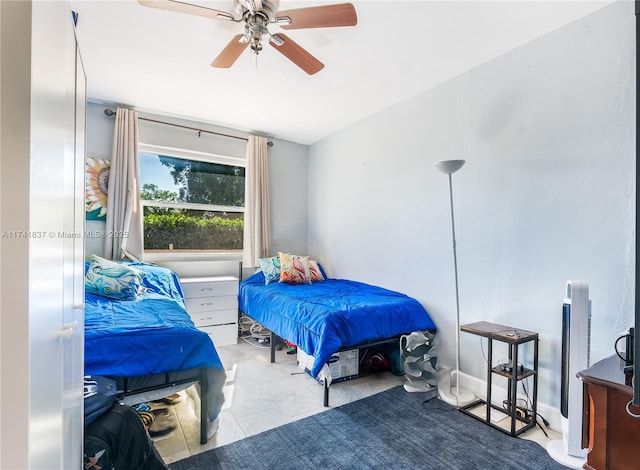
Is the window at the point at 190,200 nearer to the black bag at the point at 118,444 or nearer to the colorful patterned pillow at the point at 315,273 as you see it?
the colorful patterned pillow at the point at 315,273

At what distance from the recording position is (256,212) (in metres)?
4.07

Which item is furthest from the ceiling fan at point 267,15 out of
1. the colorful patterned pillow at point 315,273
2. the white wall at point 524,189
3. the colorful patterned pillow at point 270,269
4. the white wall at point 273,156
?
the colorful patterned pillow at point 315,273

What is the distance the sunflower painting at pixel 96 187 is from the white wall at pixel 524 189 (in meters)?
2.80

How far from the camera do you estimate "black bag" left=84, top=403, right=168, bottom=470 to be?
51.1 inches

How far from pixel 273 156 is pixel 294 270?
1.61m

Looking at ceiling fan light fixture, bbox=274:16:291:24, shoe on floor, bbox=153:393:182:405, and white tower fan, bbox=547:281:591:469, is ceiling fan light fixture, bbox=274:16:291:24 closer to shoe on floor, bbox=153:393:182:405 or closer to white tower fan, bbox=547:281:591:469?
white tower fan, bbox=547:281:591:469

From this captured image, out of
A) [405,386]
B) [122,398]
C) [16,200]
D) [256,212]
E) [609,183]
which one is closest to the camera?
[16,200]

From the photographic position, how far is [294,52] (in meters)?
2.02

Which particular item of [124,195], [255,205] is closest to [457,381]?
[255,205]

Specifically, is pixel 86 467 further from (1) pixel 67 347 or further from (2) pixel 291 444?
(2) pixel 291 444

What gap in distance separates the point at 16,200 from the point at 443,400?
262 cm

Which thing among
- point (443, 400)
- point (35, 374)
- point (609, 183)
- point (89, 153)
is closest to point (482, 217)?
point (609, 183)

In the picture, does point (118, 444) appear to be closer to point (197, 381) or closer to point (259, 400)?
point (197, 381)

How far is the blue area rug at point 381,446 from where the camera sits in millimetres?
1690
